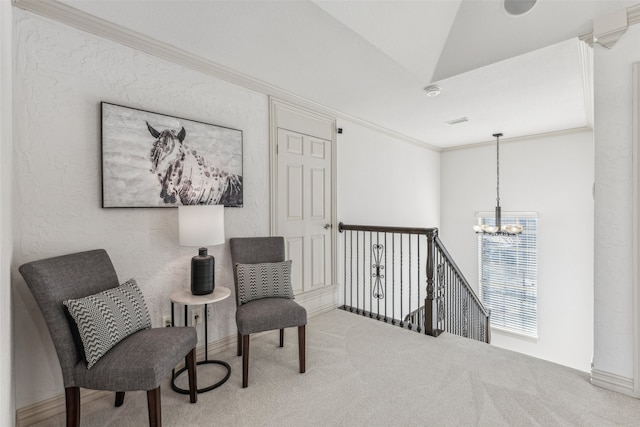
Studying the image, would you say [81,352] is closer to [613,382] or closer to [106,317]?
[106,317]

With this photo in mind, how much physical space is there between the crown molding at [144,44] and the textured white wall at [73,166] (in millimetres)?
44

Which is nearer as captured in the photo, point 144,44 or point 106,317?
point 106,317

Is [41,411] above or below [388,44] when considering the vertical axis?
below

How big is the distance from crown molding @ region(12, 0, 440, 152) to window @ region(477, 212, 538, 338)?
173 inches

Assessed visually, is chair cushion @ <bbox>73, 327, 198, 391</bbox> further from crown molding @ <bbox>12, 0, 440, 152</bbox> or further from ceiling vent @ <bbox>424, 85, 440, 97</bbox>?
ceiling vent @ <bbox>424, 85, 440, 97</bbox>

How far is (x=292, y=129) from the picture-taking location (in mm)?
3240

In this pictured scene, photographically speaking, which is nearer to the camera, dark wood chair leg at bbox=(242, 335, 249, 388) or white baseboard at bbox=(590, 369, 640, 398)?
white baseboard at bbox=(590, 369, 640, 398)

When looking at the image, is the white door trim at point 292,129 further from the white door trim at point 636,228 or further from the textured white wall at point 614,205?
the white door trim at point 636,228

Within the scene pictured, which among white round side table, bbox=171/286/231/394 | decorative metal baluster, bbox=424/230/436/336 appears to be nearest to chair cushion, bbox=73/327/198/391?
white round side table, bbox=171/286/231/394

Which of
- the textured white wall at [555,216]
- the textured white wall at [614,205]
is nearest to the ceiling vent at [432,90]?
the textured white wall at [614,205]

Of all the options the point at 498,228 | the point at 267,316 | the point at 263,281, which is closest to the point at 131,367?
the point at 267,316

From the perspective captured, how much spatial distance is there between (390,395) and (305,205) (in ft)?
6.62

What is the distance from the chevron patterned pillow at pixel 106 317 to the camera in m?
1.47

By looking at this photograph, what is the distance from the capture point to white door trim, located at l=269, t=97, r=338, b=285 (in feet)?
9.92
